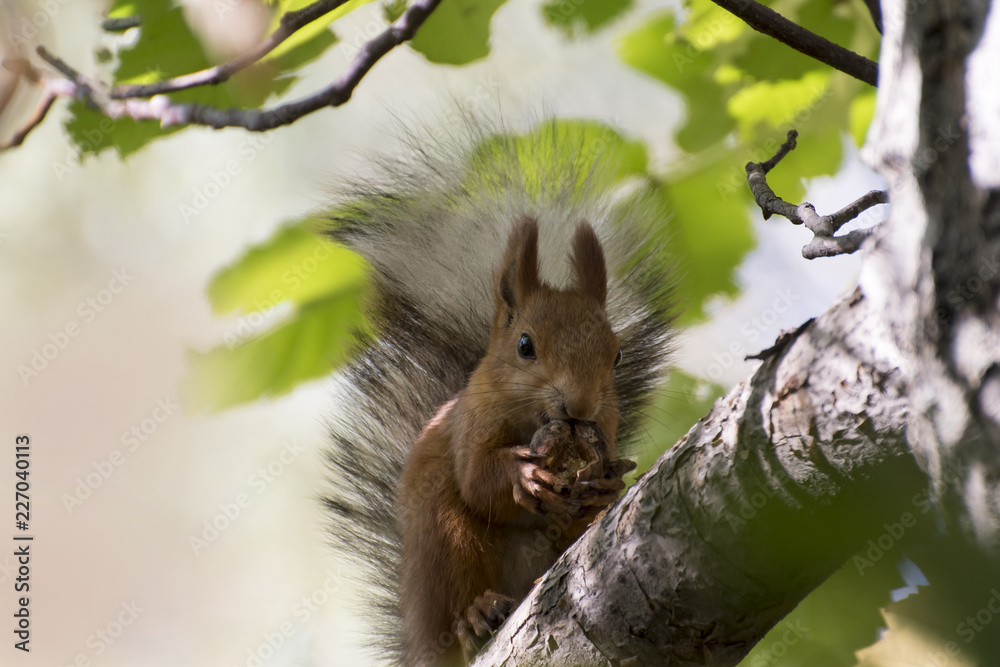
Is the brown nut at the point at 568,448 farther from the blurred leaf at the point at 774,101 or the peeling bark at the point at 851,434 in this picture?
the blurred leaf at the point at 774,101

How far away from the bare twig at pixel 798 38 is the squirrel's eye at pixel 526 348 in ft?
2.82

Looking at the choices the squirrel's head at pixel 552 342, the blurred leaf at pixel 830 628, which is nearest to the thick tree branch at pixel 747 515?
the blurred leaf at pixel 830 628

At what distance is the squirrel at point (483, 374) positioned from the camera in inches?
→ 71.6

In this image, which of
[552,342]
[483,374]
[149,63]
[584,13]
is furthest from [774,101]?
[149,63]

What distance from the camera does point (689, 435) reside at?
110 cm

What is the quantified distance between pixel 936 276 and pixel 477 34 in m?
0.99

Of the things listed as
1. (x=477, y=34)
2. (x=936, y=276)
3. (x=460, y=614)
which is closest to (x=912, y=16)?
(x=936, y=276)

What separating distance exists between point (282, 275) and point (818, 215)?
3.57 ft

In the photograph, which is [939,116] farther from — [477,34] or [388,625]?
[388,625]

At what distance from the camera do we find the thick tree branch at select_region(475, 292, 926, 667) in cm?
83

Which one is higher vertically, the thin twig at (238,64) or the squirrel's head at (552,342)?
the thin twig at (238,64)

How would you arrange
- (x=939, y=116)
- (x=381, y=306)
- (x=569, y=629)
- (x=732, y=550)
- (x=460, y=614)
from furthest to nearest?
(x=381, y=306)
(x=460, y=614)
(x=569, y=629)
(x=732, y=550)
(x=939, y=116)

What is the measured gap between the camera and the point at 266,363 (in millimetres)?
1624

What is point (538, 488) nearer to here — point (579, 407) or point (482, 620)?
point (579, 407)
